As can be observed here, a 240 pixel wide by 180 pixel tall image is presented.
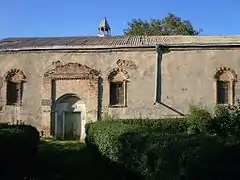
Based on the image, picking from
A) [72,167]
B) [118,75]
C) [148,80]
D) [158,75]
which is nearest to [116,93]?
[118,75]

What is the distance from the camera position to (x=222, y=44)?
2441 cm

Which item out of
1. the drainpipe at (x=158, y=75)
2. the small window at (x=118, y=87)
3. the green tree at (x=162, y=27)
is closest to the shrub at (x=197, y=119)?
the drainpipe at (x=158, y=75)

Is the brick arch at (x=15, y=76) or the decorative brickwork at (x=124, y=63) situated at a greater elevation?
the decorative brickwork at (x=124, y=63)

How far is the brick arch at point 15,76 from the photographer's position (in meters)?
25.9

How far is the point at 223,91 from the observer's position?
24.7 metres

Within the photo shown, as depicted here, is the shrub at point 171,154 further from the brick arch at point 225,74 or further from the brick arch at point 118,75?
the brick arch at point 225,74

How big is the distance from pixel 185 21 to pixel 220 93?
87.1ft

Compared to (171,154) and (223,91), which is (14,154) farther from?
(223,91)

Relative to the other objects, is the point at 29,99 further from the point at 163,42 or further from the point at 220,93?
the point at 220,93

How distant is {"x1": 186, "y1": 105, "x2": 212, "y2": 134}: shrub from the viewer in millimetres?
21169

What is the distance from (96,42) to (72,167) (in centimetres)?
1370

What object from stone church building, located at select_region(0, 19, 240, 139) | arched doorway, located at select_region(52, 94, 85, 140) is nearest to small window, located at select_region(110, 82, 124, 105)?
stone church building, located at select_region(0, 19, 240, 139)

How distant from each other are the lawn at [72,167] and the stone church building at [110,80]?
6.21 meters

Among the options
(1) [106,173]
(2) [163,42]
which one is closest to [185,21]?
(2) [163,42]
